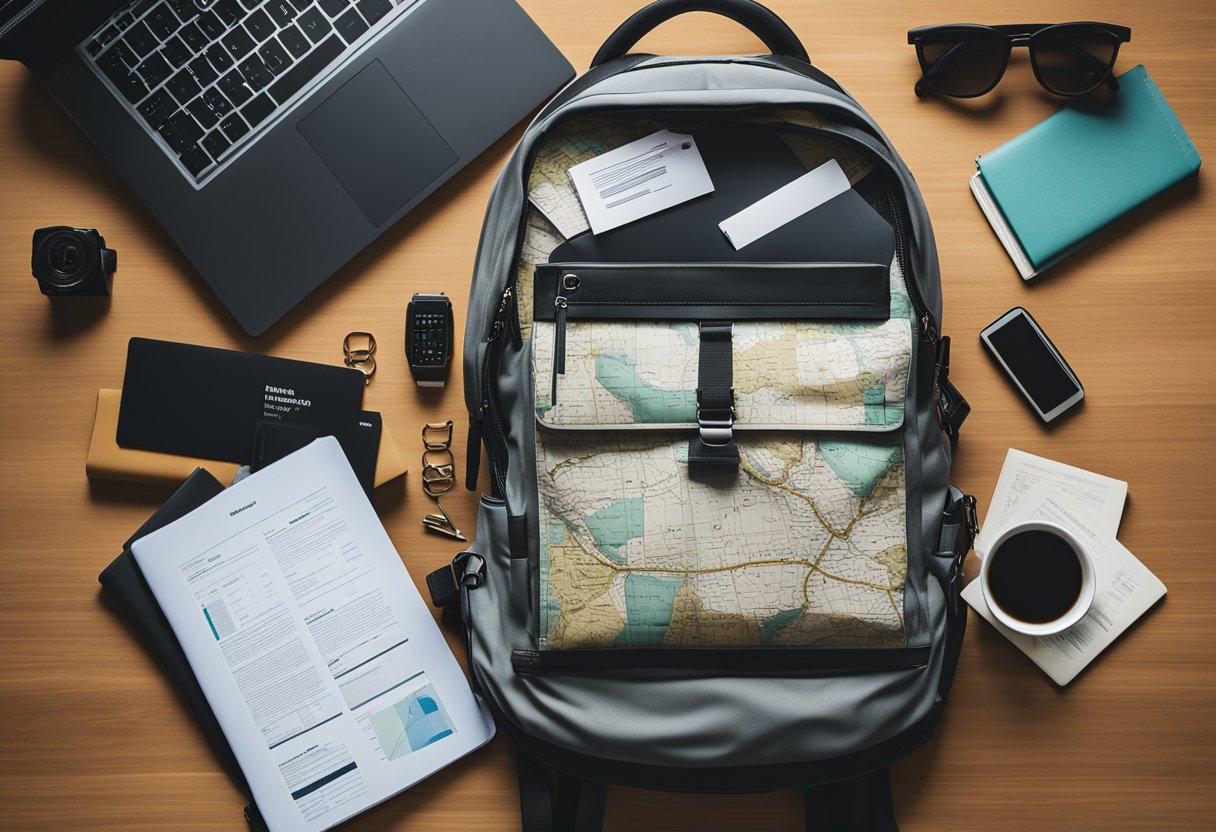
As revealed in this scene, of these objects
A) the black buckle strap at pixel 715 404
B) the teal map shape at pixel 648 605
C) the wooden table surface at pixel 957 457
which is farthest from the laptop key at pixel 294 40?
the teal map shape at pixel 648 605

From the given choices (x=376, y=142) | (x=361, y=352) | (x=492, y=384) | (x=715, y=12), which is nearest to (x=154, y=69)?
(x=376, y=142)

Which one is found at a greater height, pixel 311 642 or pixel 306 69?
pixel 306 69

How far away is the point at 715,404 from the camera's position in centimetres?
77

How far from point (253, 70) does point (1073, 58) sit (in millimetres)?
905

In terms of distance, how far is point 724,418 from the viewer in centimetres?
78

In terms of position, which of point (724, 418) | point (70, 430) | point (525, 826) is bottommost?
point (525, 826)

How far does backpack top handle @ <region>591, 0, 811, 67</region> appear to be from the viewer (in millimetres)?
829

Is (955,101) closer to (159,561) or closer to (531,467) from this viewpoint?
(531,467)

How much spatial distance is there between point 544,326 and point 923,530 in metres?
0.44

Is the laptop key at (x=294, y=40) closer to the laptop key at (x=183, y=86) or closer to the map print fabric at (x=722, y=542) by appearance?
the laptop key at (x=183, y=86)

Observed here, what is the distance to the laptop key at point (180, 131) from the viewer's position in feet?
2.85

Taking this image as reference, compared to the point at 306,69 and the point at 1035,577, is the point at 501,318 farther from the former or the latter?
the point at 1035,577

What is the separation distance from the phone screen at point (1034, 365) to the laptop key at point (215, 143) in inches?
34.0

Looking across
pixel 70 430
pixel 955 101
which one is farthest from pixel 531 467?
pixel 955 101
